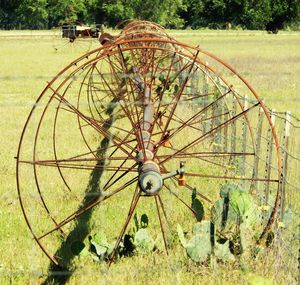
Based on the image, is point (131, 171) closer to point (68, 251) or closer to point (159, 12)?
point (68, 251)

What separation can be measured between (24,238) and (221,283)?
87.6 inches

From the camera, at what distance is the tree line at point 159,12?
7927 centimetres

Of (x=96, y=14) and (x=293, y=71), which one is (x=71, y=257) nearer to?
(x=293, y=71)

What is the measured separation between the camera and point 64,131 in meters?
11.5

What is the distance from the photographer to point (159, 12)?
7962cm

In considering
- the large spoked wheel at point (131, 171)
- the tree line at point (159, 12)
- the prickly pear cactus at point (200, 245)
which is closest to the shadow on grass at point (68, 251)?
the large spoked wheel at point (131, 171)

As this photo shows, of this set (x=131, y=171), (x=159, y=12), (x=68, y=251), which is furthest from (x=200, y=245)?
(x=159, y=12)

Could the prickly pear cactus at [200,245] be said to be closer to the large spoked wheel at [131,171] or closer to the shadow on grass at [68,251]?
the large spoked wheel at [131,171]

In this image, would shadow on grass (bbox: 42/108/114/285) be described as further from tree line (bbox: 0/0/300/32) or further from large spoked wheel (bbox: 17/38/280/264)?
tree line (bbox: 0/0/300/32)

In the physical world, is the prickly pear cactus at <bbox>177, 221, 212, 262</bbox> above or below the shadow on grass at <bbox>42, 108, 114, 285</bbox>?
above

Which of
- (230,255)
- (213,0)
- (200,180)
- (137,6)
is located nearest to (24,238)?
(230,255)

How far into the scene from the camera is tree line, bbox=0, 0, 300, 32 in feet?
260

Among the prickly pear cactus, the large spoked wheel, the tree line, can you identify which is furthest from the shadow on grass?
the tree line

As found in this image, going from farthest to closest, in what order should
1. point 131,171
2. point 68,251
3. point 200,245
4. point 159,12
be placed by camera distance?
1. point 159,12
2. point 131,171
3. point 68,251
4. point 200,245
